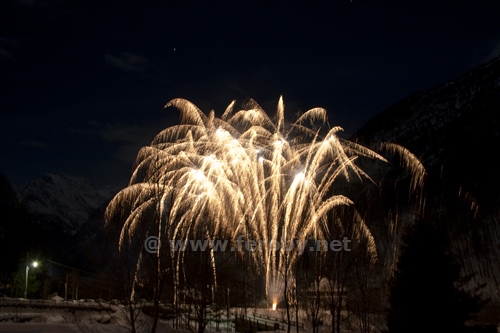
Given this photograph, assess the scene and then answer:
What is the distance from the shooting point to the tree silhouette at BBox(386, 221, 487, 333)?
2055 cm

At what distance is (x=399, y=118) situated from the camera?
135 metres

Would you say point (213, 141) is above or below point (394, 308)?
above

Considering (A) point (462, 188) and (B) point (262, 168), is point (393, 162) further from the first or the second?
(B) point (262, 168)

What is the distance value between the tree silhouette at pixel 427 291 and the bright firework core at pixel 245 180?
2.52 metres

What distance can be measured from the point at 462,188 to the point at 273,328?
69.6 m

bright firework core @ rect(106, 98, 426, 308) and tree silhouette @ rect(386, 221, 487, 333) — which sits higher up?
bright firework core @ rect(106, 98, 426, 308)

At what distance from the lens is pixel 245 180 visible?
27031 mm

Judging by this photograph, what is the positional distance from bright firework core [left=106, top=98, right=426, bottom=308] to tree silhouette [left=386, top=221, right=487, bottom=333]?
2.52 meters

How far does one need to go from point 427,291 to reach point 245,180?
10.8 m

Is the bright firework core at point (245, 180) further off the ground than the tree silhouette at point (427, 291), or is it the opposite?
the bright firework core at point (245, 180)

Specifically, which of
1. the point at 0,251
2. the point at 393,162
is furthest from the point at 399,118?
the point at 0,251

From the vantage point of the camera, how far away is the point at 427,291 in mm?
21047

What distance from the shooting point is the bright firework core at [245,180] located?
24.0 meters

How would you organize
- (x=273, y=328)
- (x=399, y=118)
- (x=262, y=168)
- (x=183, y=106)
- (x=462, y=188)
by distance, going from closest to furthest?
(x=183, y=106), (x=262, y=168), (x=273, y=328), (x=462, y=188), (x=399, y=118)
